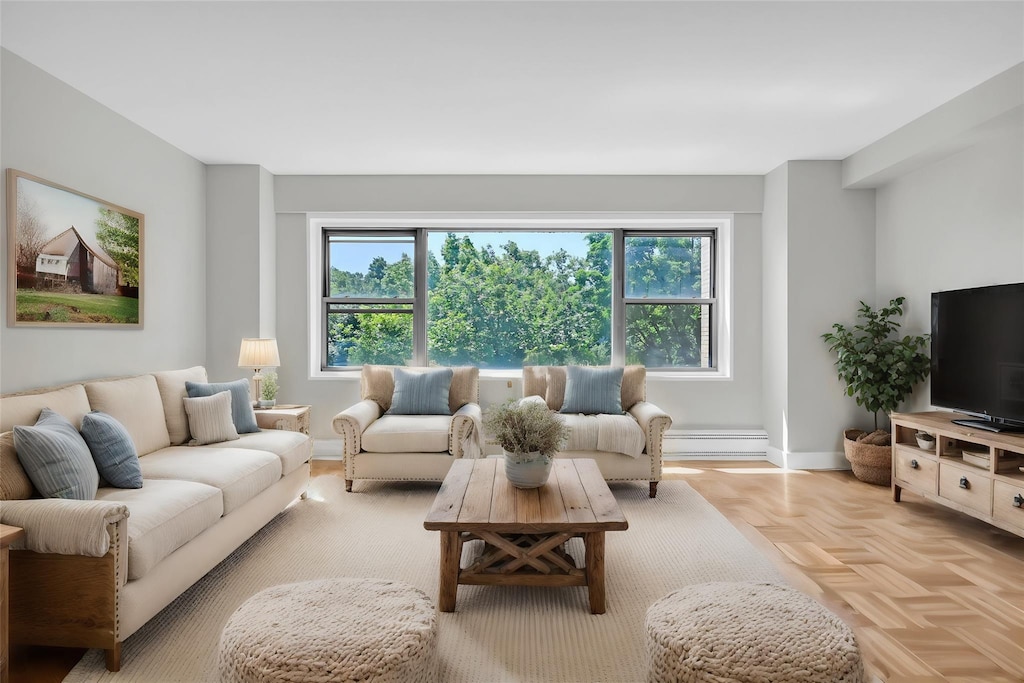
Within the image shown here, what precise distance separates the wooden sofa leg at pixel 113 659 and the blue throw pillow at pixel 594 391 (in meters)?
3.33

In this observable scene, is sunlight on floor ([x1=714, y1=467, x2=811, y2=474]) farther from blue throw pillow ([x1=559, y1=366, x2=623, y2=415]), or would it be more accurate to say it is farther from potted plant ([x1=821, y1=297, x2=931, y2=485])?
blue throw pillow ([x1=559, y1=366, x2=623, y2=415])

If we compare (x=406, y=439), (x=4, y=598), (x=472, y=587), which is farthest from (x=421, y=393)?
(x=4, y=598)

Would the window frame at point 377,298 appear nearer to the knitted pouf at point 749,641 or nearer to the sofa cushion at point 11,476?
the sofa cushion at point 11,476

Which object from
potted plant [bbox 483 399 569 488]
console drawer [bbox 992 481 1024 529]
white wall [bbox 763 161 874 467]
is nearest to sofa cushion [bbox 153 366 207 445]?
potted plant [bbox 483 399 569 488]

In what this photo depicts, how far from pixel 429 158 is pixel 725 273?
2863 mm

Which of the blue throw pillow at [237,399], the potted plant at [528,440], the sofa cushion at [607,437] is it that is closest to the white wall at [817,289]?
the sofa cushion at [607,437]

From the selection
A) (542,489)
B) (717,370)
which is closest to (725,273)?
(717,370)

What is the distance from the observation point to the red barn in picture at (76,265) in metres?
3.27

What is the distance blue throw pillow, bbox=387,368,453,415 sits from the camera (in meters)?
4.83

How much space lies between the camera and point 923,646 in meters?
2.28

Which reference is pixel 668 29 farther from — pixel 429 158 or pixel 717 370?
pixel 717 370

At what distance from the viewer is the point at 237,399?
3.98m

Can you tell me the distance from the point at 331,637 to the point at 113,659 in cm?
99

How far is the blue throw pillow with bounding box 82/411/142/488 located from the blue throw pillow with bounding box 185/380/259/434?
1051 millimetres
